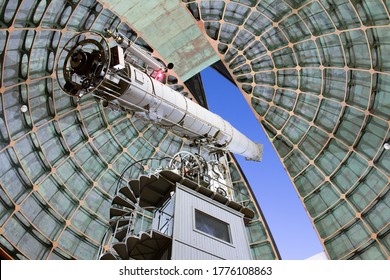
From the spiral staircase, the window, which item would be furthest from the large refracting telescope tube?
the window

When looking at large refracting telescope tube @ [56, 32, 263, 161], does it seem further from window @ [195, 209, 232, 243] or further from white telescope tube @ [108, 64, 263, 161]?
window @ [195, 209, 232, 243]

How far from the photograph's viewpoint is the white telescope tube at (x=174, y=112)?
16438 mm

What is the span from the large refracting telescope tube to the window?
5740mm

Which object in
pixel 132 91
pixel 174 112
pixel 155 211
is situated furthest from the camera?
pixel 174 112

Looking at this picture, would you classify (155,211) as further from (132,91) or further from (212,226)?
(132,91)

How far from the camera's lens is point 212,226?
595 inches

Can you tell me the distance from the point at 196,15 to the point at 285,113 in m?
10.9

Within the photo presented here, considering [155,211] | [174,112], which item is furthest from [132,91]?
[155,211]

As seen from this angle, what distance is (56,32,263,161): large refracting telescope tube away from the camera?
1491 cm

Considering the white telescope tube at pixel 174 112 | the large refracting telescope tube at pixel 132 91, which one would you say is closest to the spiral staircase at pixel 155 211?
the white telescope tube at pixel 174 112

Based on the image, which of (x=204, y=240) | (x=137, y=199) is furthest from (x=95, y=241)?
A: (x=204, y=240)

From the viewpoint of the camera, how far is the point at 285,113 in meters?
28.9

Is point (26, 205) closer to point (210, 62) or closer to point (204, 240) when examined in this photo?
point (204, 240)

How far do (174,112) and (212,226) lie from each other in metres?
6.40
